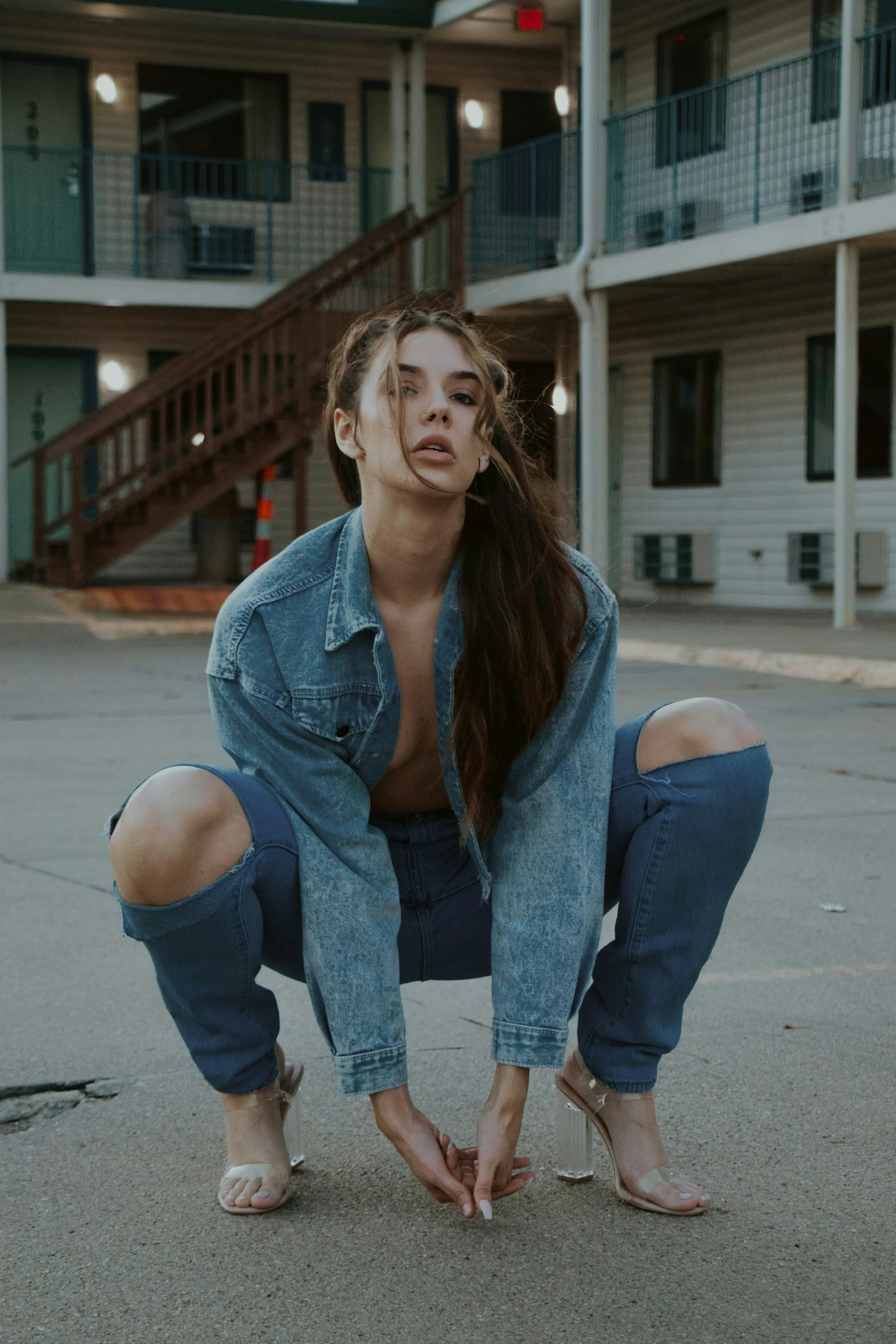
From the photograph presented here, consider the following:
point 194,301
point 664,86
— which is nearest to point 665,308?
point 664,86

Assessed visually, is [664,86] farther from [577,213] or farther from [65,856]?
[65,856]

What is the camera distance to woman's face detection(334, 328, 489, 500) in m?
2.44

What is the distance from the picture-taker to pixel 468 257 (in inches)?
783

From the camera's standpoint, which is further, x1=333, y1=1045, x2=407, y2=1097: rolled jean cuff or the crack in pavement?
the crack in pavement

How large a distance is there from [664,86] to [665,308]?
2480 mm

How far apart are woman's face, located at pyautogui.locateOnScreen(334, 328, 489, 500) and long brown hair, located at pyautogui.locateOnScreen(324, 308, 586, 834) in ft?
0.05

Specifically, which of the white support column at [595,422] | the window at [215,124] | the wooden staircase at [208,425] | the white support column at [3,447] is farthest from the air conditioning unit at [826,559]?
the white support column at [3,447]

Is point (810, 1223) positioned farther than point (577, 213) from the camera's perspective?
No

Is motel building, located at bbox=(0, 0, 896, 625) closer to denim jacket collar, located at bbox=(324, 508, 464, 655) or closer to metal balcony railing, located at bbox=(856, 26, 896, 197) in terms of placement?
metal balcony railing, located at bbox=(856, 26, 896, 197)

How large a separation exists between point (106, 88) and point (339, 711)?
765 inches

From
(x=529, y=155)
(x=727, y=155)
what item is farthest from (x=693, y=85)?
(x=529, y=155)

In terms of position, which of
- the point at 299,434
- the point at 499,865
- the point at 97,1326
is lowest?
the point at 97,1326

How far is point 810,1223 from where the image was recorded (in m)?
A: 2.39

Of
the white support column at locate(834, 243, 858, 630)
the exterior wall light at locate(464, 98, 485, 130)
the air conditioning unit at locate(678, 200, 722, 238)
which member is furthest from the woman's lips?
the exterior wall light at locate(464, 98, 485, 130)
